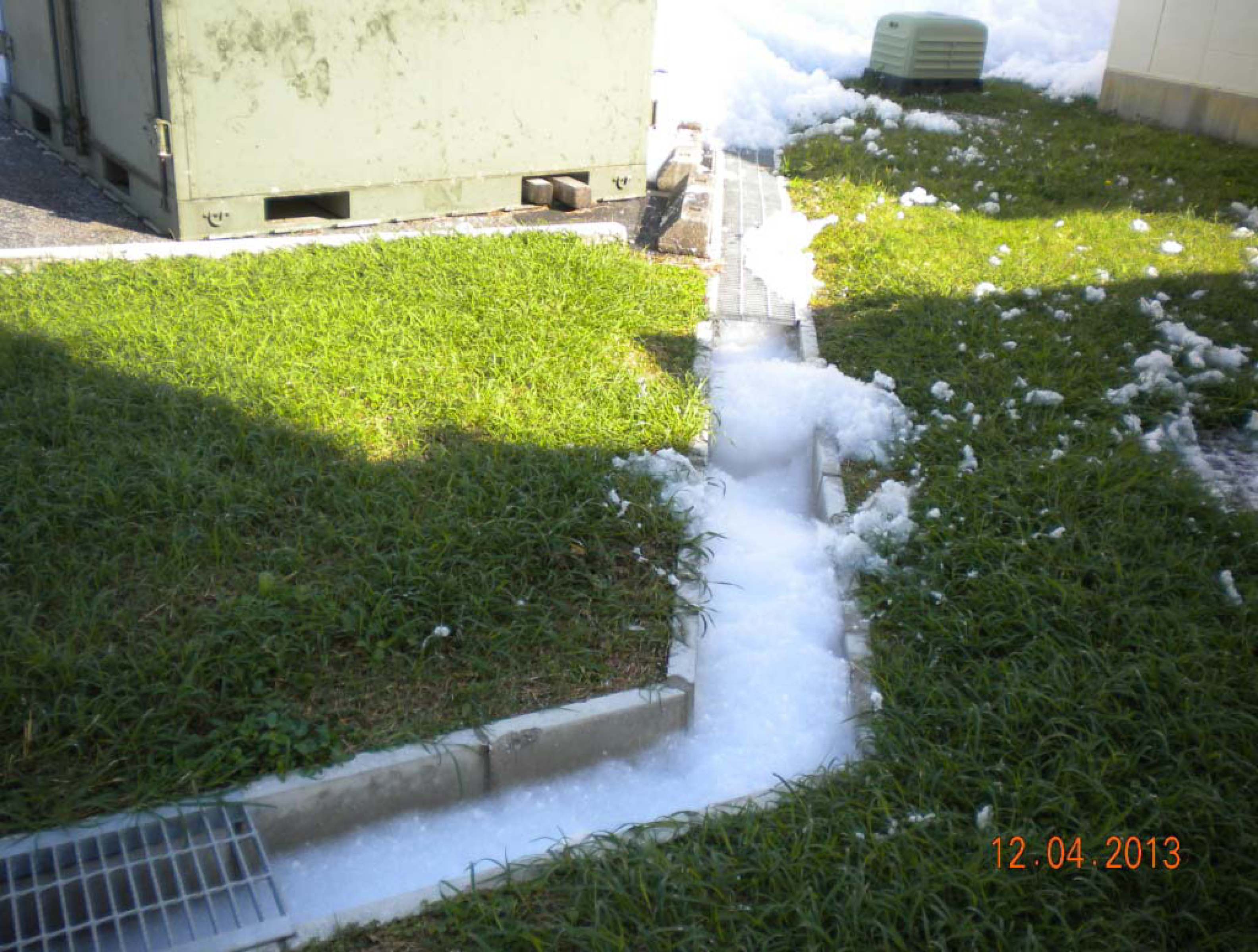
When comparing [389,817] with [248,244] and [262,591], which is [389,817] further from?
[248,244]

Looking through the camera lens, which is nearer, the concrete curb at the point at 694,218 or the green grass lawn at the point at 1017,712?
the green grass lawn at the point at 1017,712

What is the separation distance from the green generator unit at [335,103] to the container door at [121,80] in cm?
2

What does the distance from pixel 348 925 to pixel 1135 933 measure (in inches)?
73.5

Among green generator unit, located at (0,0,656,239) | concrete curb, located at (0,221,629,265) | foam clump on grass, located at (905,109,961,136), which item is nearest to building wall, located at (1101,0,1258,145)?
foam clump on grass, located at (905,109,961,136)

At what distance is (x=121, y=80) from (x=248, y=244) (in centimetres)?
146

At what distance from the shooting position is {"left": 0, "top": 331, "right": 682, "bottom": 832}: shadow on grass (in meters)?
2.78

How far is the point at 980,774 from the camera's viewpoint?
2.81m

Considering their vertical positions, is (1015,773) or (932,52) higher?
(932,52)

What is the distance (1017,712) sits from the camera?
2992 mm

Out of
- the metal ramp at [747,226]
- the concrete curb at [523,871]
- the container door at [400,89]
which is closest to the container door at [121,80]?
the container door at [400,89]

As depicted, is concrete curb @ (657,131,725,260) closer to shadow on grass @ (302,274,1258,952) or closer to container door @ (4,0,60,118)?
shadow on grass @ (302,274,1258,952)
